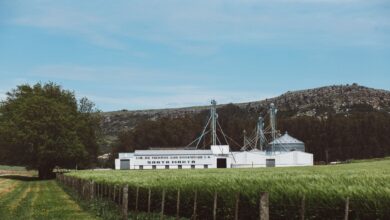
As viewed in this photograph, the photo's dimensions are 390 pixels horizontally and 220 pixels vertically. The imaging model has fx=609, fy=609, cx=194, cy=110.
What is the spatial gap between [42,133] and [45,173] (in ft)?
26.1

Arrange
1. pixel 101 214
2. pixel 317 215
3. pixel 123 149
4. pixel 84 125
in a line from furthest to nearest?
pixel 123 149 < pixel 84 125 < pixel 101 214 < pixel 317 215

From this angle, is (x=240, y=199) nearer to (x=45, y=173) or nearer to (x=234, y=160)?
(x=45, y=173)

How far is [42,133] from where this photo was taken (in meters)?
100

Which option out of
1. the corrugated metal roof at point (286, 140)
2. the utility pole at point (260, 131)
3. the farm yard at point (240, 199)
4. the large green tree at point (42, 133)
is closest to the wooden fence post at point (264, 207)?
the farm yard at point (240, 199)

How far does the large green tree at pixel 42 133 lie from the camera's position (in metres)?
98.8

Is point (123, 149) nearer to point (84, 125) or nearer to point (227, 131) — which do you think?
point (227, 131)

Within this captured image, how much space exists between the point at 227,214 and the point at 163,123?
154 metres

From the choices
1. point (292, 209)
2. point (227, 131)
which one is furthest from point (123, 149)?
point (292, 209)

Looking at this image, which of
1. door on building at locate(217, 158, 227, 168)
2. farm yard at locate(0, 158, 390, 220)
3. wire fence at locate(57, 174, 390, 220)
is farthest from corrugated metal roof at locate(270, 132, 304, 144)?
wire fence at locate(57, 174, 390, 220)

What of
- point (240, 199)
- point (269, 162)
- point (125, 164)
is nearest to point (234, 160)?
point (269, 162)

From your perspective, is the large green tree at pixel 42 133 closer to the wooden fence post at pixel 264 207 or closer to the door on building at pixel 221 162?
the door on building at pixel 221 162

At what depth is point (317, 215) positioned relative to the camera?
15656mm

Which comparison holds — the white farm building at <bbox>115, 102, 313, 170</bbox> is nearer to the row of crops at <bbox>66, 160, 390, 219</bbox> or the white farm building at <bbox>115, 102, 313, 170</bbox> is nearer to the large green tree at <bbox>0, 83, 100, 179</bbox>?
the large green tree at <bbox>0, 83, 100, 179</bbox>

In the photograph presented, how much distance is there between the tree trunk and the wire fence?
6844 centimetres
